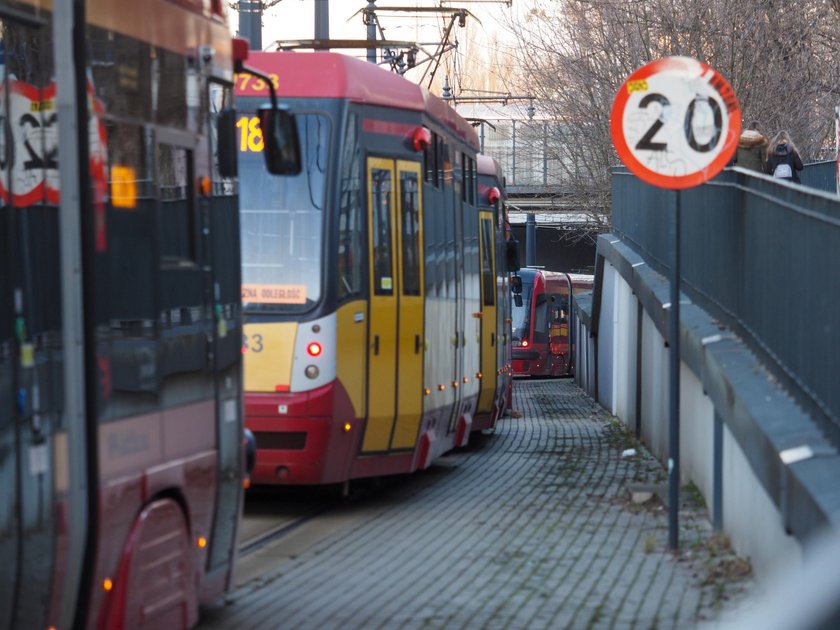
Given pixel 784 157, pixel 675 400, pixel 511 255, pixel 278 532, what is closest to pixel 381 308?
pixel 278 532

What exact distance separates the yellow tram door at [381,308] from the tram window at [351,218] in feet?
0.43

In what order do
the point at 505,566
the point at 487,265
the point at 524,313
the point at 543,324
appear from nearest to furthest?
the point at 505,566 → the point at 487,265 → the point at 524,313 → the point at 543,324

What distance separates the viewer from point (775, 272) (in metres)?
8.23

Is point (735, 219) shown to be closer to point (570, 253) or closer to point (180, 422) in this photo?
point (180, 422)

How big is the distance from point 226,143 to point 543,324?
121 ft

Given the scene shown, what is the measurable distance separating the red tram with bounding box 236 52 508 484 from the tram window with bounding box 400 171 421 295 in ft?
0.05

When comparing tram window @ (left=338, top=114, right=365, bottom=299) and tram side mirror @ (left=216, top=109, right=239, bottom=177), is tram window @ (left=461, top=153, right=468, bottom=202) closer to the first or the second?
tram window @ (left=338, top=114, right=365, bottom=299)

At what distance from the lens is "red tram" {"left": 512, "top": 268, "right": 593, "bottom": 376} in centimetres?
4356

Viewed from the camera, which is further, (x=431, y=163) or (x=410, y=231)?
(x=431, y=163)

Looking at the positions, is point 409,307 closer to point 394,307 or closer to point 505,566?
point 394,307

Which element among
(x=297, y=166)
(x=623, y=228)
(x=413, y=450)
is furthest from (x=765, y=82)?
(x=297, y=166)

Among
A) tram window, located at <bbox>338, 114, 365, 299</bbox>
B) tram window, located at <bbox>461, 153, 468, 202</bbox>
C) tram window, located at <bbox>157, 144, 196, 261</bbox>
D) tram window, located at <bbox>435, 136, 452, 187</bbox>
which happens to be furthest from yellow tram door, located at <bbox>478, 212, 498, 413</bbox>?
A: tram window, located at <bbox>157, 144, 196, 261</bbox>

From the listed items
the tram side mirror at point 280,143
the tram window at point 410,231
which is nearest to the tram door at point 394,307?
the tram window at point 410,231

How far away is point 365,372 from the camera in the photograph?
37.5 feet
